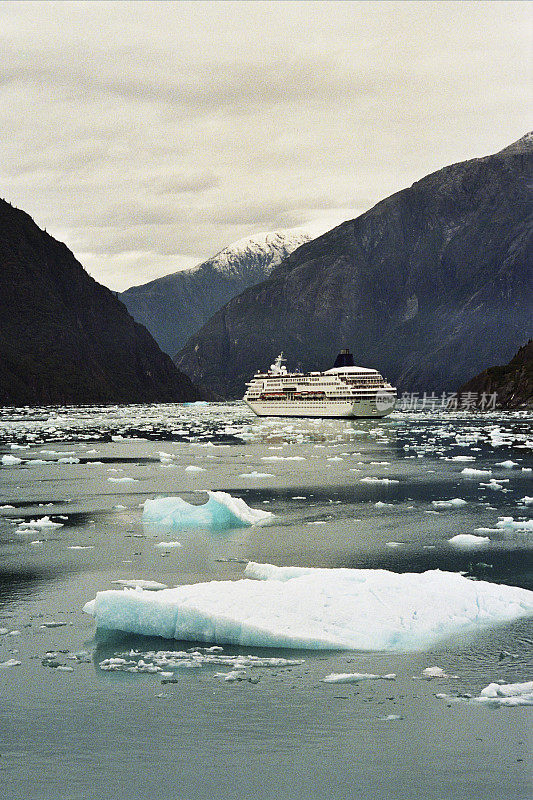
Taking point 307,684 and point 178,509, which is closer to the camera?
point 307,684

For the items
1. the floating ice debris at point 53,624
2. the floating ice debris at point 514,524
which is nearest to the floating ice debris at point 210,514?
the floating ice debris at point 514,524

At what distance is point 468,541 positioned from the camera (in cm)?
2339

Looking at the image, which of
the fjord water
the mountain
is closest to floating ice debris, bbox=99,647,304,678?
the fjord water

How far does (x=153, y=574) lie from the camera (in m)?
→ 19.7

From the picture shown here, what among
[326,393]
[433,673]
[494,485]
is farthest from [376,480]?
[326,393]

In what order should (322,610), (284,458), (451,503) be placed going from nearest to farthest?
(322,610)
(451,503)
(284,458)

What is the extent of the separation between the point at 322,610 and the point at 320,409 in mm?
120337

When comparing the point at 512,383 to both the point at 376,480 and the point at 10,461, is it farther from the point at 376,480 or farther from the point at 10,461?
the point at 376,480

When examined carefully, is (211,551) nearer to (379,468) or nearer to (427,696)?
(427,696)

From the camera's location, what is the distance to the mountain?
15225 cm

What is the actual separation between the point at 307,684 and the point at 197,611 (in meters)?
2.55

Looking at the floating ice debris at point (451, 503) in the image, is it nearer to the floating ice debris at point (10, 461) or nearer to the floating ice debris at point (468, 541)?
the floating ice debris at point (468, 541)

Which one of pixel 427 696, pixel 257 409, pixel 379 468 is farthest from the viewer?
pixel 257 409

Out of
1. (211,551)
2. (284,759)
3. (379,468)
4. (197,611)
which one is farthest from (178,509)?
(379,468)
